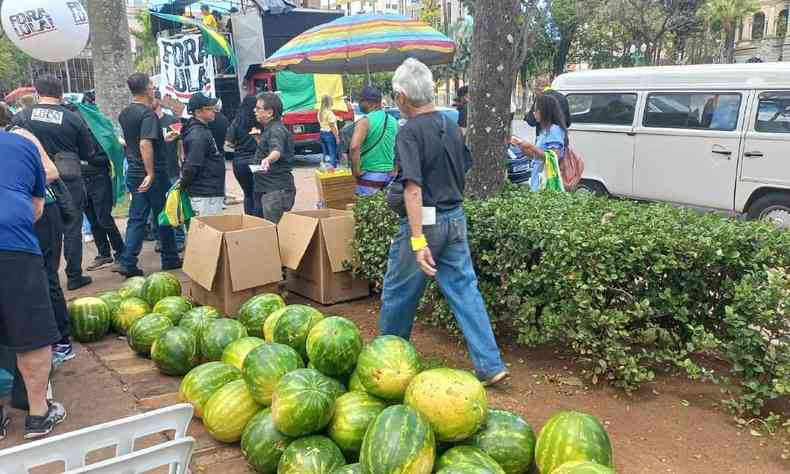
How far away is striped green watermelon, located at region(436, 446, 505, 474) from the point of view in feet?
8.82

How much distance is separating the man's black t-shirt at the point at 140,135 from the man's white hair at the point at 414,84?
3.90m

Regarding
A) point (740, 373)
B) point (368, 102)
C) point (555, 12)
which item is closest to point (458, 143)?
point (740, 373)

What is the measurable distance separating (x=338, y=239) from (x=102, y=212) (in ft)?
11.0

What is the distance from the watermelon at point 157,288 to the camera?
529cm

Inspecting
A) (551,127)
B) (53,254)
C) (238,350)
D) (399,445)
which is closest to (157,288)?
(53,254)

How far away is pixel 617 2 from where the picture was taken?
112 ft

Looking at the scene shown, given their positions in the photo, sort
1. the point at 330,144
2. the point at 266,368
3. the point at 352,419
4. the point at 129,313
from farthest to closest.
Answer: the point at 330,144, the point at 129,313, the point at 266,368, the point at 352,419

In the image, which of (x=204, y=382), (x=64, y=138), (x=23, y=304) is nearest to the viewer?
(x=23, y=304)

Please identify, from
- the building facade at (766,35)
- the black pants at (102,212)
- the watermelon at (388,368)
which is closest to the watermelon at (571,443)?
the watermelon at (388,368)

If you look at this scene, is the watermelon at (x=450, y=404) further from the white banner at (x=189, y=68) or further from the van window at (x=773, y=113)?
the white banner at (x=189, y=68)

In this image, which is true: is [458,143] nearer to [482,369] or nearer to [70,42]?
[482,369]

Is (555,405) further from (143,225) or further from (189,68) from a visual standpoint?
(189,68)

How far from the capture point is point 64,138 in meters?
6.21

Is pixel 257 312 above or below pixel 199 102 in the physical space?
below
